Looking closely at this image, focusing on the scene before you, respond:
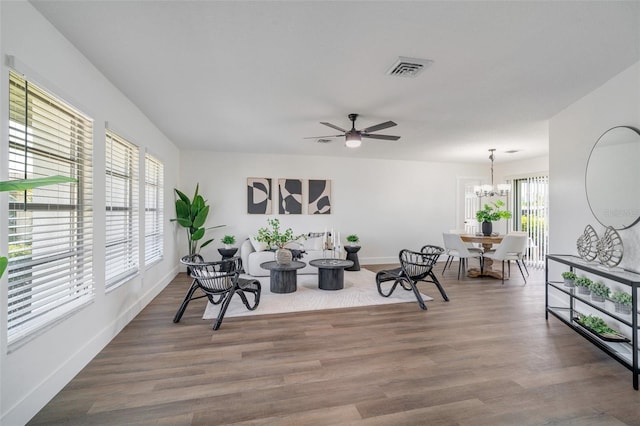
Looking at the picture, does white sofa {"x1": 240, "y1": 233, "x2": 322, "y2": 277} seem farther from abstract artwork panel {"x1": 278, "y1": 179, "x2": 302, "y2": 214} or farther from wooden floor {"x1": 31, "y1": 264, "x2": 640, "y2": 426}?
wooden floor {"x1": 31, "y1": 264, "x2": 640, "y2": 426}

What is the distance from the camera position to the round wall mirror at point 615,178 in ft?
8.94

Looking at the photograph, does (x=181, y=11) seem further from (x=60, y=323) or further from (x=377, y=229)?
(x=377, y=229)

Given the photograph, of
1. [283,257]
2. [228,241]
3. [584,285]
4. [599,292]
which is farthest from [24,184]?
[228,241]

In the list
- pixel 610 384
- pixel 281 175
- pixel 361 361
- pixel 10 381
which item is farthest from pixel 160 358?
pixel 281 175

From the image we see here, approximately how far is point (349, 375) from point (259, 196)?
4953 millimetres

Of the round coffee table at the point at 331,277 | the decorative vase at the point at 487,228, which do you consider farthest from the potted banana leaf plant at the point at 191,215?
the decorative vase at the point at 487,228

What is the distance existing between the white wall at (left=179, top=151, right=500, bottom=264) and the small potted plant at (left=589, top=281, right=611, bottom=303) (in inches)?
184

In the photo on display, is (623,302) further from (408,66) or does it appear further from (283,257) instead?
(283,257)

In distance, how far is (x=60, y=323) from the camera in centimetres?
220

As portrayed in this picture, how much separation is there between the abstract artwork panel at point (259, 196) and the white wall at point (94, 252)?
3.14m

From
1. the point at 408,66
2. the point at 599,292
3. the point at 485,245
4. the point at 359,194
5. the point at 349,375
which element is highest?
the point at 408,66

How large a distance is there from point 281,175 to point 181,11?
4936 millimetres

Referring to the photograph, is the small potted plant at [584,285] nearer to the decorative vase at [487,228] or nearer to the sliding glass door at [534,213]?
the decorative vase at [487,228]

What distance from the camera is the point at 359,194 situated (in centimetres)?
732
